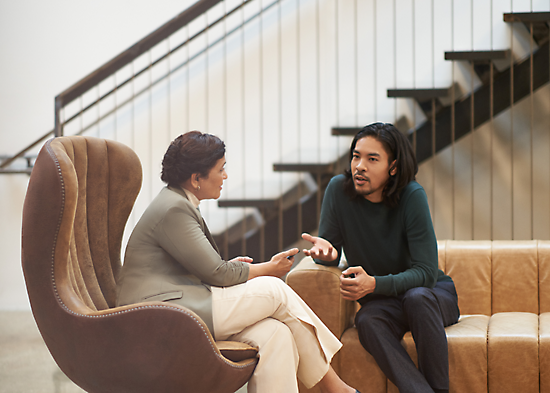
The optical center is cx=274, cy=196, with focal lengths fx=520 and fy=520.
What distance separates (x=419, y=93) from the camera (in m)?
3.11

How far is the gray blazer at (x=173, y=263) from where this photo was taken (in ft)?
5.17

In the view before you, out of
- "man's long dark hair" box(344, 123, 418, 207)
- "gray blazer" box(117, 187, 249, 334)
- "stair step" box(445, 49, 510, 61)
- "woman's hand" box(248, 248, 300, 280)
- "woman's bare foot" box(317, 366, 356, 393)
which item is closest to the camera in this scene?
"gray blazer" box(117, 187, 249, 334)

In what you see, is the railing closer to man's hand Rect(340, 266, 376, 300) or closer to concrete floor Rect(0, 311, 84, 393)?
concrete floor Rect(0, 311, 84, 393)

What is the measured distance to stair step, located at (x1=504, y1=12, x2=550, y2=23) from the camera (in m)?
2.90

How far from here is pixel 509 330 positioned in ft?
6.06

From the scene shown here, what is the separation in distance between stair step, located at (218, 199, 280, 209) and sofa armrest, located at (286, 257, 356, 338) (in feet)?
4.02

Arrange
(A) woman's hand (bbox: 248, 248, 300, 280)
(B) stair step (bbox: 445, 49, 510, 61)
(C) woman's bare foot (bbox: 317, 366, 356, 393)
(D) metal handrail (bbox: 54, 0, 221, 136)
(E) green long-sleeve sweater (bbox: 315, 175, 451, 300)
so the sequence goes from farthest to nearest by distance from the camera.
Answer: (D) metal handrail (bbox: 54, 0, 221, 136) → (B) stair step (bbox: 445, 49, 510, 61) → (E) green long-sleeve sweater (bbox: 315, 175, 451, 300) → (A) woman's hand (bbox: 248, 248, 300, 280) → (C) woman's bare foot (bbox: 317, 366, 356, 393)

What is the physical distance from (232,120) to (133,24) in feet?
3.56

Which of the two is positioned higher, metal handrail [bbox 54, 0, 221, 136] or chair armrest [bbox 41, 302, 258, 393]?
metal handrail [bbox 54, 0, 221, 136]

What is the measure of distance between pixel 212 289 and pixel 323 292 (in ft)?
1.55

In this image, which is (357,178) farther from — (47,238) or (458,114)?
(458,114)

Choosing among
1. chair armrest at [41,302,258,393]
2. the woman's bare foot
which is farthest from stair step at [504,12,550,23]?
chair armrest at [41,302,258,393]

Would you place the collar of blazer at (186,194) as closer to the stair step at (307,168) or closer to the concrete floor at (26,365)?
the concrete floor at (26,365)

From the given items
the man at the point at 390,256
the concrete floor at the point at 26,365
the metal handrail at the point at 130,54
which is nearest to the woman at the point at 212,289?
the man at the point at 390,256
